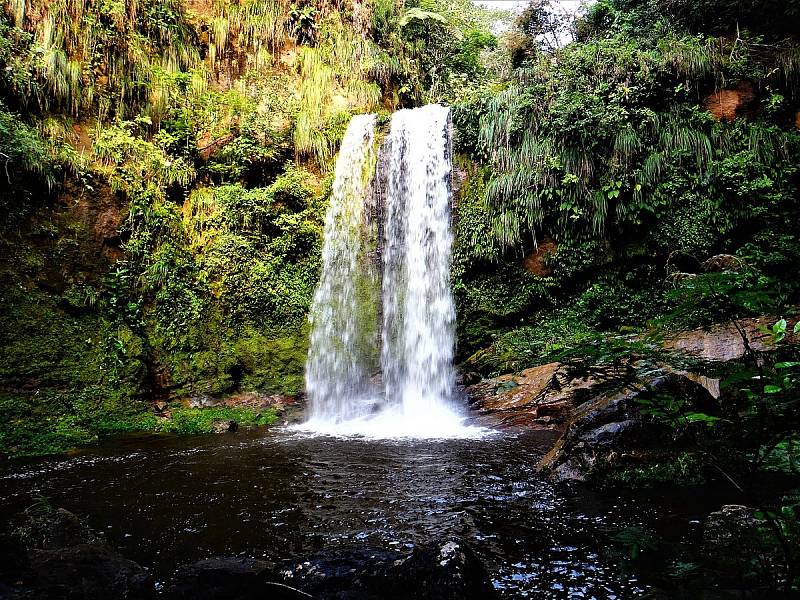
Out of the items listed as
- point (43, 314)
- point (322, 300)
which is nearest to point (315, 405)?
point (322, 300)

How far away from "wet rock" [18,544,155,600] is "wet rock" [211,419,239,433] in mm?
5288

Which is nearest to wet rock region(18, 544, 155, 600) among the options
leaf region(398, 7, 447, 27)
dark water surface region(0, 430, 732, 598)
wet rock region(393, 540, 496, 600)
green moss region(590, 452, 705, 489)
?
dark water surface region(0, 430, 732, 598)

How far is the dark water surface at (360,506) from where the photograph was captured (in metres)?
3.07

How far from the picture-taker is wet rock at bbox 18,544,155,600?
2.38m

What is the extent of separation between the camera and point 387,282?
10469mm

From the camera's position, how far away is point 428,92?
14.2 m

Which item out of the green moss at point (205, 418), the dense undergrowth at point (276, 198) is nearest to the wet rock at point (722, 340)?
the dense undergrowth at point (276, 198)

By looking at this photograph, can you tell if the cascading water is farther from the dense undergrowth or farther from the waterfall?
the waterfall

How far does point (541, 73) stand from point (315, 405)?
8.94 m

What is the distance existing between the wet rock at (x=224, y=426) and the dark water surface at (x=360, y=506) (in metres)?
1.64

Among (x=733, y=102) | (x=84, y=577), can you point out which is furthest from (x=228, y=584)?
(x=733, y=102)

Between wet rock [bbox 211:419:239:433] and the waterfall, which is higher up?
the waterfall

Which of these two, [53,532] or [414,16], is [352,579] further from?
[414,16]

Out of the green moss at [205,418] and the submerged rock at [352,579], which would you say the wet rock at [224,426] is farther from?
the submerged rock at [352,579]
